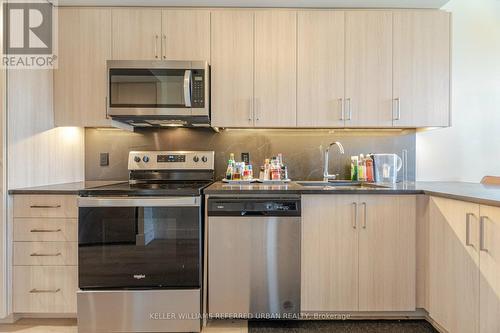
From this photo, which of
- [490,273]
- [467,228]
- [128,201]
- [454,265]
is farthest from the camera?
[128,201]

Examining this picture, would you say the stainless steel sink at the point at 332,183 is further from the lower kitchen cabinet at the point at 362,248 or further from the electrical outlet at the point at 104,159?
the electrical outlet at the point at 104,159

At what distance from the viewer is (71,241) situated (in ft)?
6.11

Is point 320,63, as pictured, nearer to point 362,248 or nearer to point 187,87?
point 187,87

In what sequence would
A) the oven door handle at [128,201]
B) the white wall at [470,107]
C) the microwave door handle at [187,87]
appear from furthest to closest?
the white wall at [470,107] → the microwave door handle at [187,87] → the oven door handle at [128,201]

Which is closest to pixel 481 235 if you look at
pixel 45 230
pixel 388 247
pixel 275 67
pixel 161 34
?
pixel 388 247

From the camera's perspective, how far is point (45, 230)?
1.86m

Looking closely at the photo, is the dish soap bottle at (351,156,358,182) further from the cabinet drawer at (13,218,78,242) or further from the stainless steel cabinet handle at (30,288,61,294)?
the stainless steel cabinet handle at (30,288,61,294)

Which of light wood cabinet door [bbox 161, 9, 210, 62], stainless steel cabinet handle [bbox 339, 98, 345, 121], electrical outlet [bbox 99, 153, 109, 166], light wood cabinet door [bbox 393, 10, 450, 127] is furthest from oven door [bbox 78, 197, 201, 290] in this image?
light wood cabinet door [bbox 393, 10, 450, 127]

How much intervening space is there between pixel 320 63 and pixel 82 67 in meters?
1.82

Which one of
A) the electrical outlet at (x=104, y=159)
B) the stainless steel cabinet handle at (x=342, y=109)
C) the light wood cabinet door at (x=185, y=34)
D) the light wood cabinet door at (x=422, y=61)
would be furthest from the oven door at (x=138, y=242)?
the light wood cabinet door at (x=422, y=61)

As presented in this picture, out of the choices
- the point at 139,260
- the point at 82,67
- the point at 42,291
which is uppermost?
the point at 82,67

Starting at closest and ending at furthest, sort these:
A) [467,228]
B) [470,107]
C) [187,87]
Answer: [467,228] < [187,87] < [470,107]

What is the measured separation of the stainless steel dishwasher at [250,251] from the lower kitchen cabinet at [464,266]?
0.82 m

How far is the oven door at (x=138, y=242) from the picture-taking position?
1.77m
